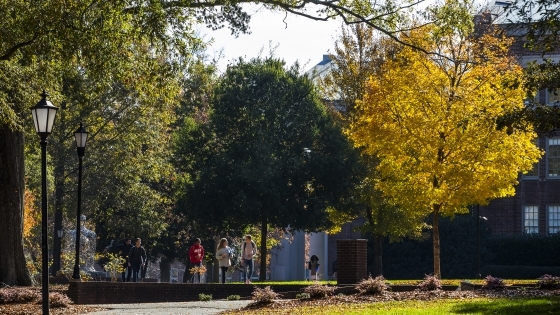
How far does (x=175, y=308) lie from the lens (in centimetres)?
2145

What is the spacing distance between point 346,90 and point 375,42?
2.33 m

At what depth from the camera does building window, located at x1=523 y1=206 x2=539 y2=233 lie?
5059cm

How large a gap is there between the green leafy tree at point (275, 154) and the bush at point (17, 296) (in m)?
21.5

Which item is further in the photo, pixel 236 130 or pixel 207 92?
pixel 207 92

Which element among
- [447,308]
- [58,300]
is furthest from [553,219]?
[447,308]

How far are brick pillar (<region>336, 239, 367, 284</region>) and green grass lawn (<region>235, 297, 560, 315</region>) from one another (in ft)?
30.4

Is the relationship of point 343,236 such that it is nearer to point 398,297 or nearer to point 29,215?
point 29,215

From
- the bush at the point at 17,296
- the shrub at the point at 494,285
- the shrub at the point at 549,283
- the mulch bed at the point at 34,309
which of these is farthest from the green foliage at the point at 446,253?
the mulch bed at the point at 34,309

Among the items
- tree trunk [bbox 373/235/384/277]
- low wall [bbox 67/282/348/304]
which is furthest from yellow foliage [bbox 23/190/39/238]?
low wall [bbox 67/282/348/304]

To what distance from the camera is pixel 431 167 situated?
31.6 meters

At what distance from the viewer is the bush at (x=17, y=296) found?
22.1 meters

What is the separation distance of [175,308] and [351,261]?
792 centimetres

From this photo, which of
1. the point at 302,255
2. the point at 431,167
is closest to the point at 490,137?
the point at 431,167

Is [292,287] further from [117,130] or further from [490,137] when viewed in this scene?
[117,130]
